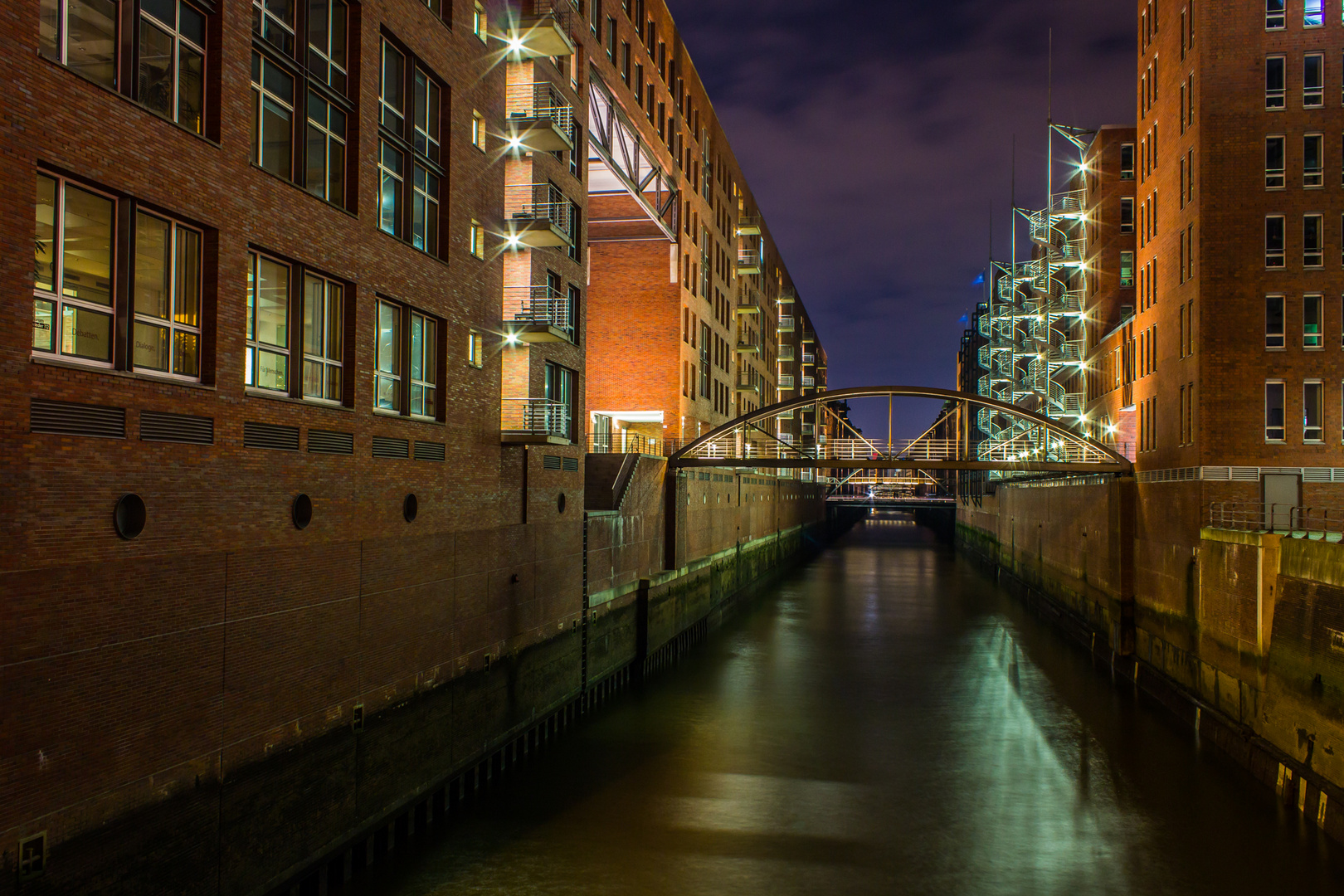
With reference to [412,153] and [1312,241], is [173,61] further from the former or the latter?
[1312,241]

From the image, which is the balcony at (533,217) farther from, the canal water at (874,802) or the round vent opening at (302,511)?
the canal water at (874,802)

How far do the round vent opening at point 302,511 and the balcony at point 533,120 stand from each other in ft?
30.3

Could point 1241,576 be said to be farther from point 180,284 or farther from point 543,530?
point 180,284

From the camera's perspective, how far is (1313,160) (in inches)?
854

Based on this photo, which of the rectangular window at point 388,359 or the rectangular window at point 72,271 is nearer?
the rectangular window at point 72,271

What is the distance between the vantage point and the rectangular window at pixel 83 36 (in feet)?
27.4

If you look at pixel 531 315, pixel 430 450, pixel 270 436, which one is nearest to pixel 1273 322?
pixel 531 315

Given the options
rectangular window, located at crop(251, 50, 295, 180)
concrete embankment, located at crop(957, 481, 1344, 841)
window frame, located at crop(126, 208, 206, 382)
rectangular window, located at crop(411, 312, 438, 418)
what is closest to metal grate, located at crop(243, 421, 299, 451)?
window frame, located at crop(126, 208, 206, 382)

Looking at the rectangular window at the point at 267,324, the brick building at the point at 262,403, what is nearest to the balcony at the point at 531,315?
the brick building at the point at 262,403

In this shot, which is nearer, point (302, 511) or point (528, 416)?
point (302, 511)

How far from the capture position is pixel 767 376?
61469 millimetres

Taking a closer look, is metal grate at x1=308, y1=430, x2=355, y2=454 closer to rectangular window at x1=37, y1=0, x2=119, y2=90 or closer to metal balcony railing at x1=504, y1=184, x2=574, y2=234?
rectangular window at x1=37, y1=0, x2=119, y2=90

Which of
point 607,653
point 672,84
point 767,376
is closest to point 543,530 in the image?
point 607,653

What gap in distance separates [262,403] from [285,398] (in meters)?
0.50
